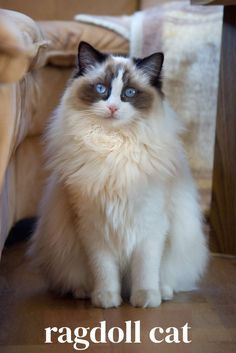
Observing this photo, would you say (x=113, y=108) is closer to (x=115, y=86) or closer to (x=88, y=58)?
(x=115, y=86)

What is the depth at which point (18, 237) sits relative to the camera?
7.26ft

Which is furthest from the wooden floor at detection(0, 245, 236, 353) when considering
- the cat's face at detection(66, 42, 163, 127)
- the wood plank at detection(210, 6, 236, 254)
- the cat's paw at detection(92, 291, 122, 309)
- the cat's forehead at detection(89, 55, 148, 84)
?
the cat's forehead at detection(89, 55, 148, 84)

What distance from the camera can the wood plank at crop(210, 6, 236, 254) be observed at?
193 centimetres

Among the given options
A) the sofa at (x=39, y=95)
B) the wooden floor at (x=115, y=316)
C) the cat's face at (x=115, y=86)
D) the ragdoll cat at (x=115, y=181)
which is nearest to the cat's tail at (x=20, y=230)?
the sofa at (x=39, y=95)

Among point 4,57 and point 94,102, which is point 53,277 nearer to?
point 94,102

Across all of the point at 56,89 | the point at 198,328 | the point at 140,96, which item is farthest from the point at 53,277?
the point at 56,89

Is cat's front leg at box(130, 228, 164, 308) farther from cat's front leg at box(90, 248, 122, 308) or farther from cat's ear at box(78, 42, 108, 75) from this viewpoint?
cat's ear at box(78, 42, 108, 75)

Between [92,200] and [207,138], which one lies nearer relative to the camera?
[92,200]

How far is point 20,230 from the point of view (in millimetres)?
2186

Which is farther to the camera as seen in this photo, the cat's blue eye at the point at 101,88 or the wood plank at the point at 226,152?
the wood plank at the point at 226,152

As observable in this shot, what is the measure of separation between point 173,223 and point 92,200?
270mm

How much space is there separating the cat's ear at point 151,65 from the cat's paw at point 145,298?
23.4 inches

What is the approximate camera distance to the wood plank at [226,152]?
6.32 ft

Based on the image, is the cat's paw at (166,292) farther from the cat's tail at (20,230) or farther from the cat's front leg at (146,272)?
the cat's tail at (20,230)
